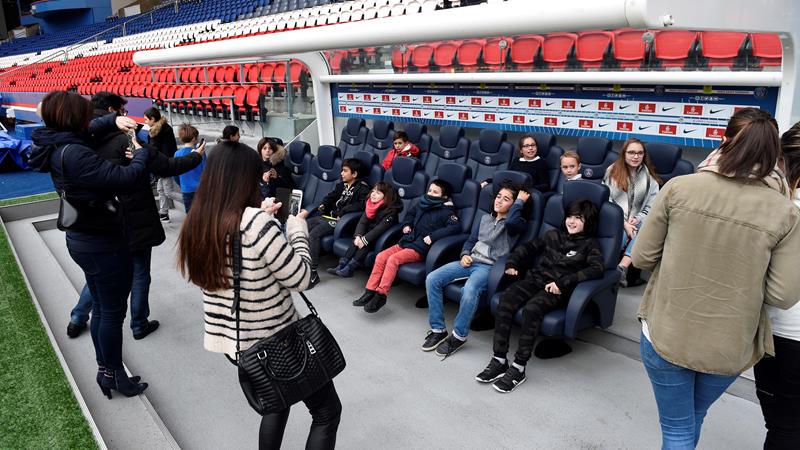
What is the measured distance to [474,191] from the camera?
163 inches

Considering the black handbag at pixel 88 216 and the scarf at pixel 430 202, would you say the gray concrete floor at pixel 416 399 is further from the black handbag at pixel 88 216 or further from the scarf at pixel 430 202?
the black handbag at pixel 88 216

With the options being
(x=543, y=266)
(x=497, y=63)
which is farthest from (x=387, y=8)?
(x=543, y=266)

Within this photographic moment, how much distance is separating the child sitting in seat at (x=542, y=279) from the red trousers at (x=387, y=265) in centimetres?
80

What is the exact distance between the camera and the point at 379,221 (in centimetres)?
429

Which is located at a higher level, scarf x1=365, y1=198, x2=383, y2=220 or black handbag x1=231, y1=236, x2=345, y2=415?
black handbag x1=231, y1=236, x2=345, y2=415

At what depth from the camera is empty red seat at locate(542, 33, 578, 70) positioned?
498 cm

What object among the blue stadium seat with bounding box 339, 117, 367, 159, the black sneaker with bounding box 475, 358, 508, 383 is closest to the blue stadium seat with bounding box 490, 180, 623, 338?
the black sneaker with bounding box 475, 358, 508, 383

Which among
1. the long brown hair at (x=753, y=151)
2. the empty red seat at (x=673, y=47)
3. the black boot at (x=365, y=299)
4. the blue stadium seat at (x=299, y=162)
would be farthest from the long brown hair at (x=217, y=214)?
the blue stadium seat at (x=299, y=162)

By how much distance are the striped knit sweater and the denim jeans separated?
3.59 ft

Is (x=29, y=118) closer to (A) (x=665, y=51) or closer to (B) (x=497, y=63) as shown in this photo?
(B) (x=497, y=63)

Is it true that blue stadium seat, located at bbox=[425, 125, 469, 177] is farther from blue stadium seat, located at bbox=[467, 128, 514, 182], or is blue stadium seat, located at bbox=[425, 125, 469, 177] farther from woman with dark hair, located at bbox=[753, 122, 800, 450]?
woman with dark hair, located at bbox=[753, 122, 800, 450]

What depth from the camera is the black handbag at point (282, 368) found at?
170 centimetres

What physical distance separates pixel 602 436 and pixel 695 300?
1.18 meters

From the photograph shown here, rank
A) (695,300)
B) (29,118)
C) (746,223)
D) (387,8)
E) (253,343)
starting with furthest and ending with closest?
1. (29,118)
2. (387,8)
3. (253,343)
4. (695,300)
5. (746,223)
